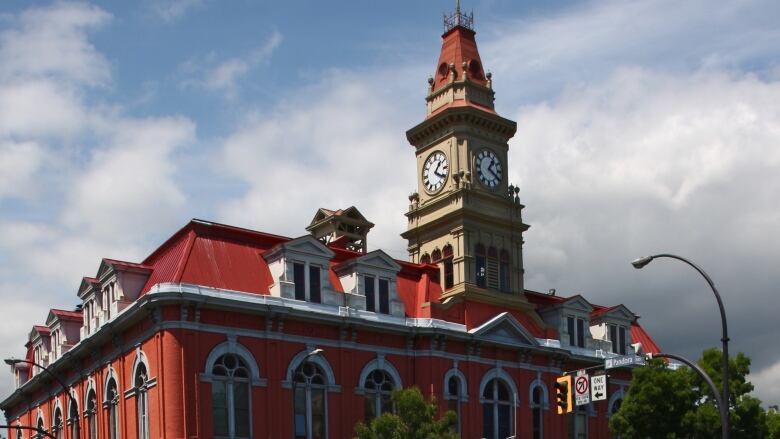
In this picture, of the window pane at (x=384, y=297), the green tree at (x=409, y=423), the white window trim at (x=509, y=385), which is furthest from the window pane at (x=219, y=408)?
the white window trim at (x=509, y=385)


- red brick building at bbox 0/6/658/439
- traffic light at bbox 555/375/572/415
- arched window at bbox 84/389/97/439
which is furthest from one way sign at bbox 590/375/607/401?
arched window at bbox 84/389/97/439

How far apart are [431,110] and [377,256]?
40.9 ft

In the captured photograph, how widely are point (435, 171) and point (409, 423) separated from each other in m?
19.8

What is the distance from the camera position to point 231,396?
51.1m

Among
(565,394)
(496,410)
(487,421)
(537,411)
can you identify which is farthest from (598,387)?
(537,411)

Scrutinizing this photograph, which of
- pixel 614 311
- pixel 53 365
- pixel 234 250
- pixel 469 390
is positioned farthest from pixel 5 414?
pixel 614 311

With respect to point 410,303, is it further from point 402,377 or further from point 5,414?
point 5,414

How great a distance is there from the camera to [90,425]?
57.1m

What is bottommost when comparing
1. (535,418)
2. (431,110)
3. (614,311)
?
(535,418)

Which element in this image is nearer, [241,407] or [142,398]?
[241,407]

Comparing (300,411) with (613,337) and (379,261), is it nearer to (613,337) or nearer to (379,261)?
(379,261)

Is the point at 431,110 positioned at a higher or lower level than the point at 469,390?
higher

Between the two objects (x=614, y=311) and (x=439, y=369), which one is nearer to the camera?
(x=439, y=369)

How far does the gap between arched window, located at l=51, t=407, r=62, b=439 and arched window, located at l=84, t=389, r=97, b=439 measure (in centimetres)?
397
